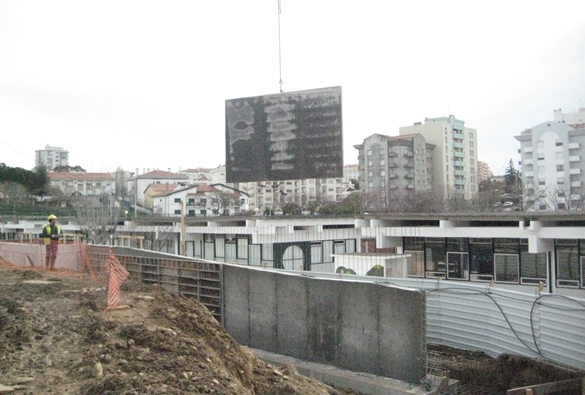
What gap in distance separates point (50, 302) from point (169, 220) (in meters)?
25.8

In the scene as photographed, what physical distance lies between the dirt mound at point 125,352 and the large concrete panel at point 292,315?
75.2 inches

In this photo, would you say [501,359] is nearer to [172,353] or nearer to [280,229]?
[172,353]

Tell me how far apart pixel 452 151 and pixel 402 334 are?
9440 centimetres

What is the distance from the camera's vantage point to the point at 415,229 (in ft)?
77.4

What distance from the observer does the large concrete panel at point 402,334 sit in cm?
1087

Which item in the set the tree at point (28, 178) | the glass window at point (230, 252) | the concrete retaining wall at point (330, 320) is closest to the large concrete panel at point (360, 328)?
the concrete retaining wall at point (330, 320)

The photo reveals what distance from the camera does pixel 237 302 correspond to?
14.5 m

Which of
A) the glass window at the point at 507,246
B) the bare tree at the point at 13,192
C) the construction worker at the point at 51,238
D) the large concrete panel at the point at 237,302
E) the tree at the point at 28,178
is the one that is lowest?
the large concrete panel at the point at 237,302

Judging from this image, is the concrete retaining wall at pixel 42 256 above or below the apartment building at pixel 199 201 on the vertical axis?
below

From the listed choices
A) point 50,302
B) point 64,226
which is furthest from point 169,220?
point 50,302

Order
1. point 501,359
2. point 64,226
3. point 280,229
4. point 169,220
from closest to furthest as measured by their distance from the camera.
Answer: point 501,359, point 280,229, point 169,220, point 64,226

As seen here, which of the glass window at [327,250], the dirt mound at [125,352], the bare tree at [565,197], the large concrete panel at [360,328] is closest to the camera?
the dirt mound at [125,352]

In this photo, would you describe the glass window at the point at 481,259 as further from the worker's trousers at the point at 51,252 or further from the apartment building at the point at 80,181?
the apartment building at the point at 80,181

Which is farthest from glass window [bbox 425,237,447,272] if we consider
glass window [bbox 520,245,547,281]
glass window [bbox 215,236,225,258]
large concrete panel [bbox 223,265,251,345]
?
glass window [bbox 215,236,225,258]
